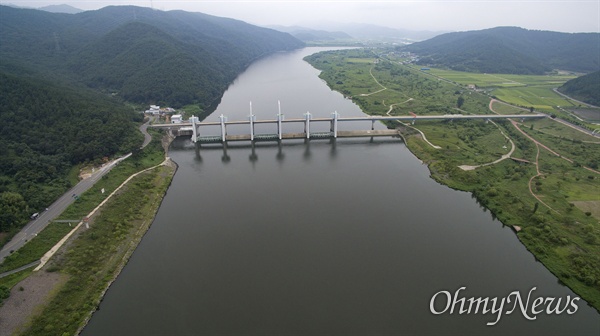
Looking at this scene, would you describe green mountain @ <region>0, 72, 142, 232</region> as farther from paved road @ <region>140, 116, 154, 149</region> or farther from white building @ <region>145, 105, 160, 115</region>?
white building @ <region>145, 105, 160, 115</region>

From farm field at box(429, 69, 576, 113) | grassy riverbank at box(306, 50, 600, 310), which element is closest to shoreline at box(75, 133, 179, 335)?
grassy riverbank at box(306, 50, 600, 310)

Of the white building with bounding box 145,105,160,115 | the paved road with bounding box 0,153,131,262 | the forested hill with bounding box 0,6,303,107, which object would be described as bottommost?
the paved road with bounding box 0,153,131,262

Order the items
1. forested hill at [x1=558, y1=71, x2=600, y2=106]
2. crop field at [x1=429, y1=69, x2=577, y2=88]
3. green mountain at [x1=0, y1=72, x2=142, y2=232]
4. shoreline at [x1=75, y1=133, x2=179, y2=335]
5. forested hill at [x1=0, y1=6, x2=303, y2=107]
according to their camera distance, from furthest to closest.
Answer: crop field at [x1=429, y1=69, x2=577, y2=88] < forested hill at [x1=558, y1=71, x2=600, y2=106] < forested hill at [x1=0, y1=6, x2=303, y2=107] < green mountain at [x1=0, y1=72, x2=142, y2=232] < shoreline at [x1=75, y1=133, x2=179, y2=335]

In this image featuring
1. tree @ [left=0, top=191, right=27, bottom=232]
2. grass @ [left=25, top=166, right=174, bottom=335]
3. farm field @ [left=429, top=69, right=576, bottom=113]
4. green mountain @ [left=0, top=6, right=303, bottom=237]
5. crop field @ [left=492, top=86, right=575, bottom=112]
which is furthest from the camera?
farm field @ [left=429, top=69, right=576, bottom=113]

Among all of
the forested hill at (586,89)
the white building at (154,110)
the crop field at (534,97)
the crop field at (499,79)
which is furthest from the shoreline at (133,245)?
the crop field at (499,79)

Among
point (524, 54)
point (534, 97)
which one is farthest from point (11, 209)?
point (524, 54)

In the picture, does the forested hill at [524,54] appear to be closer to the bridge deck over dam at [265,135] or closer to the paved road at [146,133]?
the bridge deck over dam at [265,135]
